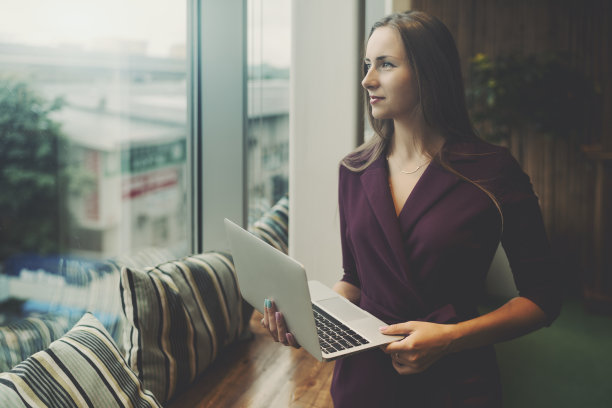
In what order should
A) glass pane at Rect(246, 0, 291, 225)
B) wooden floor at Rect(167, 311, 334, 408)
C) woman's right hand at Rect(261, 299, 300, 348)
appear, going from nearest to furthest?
woman's right hand at Rect(261, 299, 300, 348) → wooden floor at Rect(167, 311, 334, 408) → glass pane at Rect(246, 0, 291, 225)

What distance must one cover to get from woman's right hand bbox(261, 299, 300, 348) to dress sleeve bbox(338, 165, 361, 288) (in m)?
0.28

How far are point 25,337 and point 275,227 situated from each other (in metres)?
1.16

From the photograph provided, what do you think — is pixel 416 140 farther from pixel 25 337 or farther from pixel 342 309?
pixel 25 337

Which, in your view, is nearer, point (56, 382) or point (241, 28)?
point (56, 382)

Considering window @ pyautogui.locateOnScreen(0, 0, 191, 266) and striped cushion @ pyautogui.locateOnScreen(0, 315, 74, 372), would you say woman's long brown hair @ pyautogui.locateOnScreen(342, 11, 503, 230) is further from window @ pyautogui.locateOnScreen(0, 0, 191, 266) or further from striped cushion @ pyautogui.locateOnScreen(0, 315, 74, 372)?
striped cushion @ pyautogui.locateOnScreen(0, 315, 74, 372)

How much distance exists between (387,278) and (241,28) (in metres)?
1.43

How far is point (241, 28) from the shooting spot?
2150 mm

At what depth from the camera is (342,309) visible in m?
1.20

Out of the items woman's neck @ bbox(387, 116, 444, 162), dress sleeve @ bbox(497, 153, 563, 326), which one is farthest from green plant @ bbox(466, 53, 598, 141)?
dress sleeve @ bbox(497, 153, 563, 326)

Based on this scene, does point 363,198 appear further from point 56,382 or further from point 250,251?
point 56,382

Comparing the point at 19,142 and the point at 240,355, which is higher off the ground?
the point at 19,142

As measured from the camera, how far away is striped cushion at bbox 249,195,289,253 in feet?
7.30

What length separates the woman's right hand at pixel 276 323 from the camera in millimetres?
1079

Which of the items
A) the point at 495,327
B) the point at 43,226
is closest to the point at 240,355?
the point at 43,226
